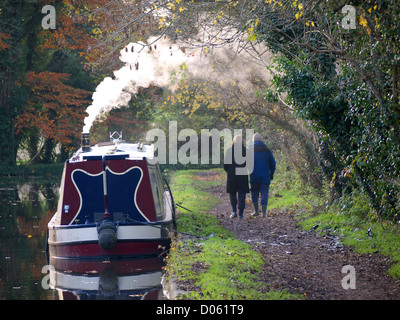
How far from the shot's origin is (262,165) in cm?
1489

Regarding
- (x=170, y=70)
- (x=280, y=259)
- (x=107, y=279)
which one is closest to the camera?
(x=107, y=279)

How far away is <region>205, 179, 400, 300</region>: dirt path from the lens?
301 inches

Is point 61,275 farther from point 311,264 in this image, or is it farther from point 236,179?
point 236,179

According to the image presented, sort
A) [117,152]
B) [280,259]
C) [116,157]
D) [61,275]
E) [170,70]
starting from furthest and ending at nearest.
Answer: [170,70]
[117,152]
[116,157]
[61,275]
[280,259]

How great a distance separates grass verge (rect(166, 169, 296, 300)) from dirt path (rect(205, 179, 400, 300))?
0.92ft

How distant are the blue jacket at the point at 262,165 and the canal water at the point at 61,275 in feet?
15.6

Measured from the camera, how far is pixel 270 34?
1288 centimetres

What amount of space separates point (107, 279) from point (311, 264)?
128 inches

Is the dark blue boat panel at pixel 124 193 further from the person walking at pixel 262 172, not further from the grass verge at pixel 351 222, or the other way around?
the person walking at pixel 262 172

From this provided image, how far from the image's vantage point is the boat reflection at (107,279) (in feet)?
27.6

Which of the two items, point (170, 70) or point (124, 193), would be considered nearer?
point (124, 193)

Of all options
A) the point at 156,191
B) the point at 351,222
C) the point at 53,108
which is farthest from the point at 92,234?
the point at 53,108

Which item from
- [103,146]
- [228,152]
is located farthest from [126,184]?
[228,152]

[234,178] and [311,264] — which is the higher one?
[234,178]
